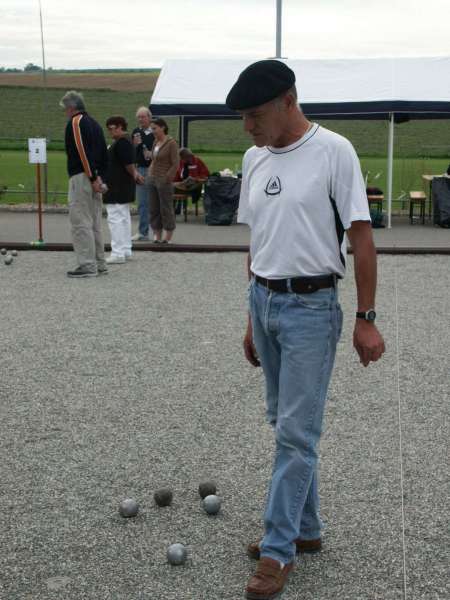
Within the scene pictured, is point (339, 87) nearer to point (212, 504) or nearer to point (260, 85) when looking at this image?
point (212, 504)

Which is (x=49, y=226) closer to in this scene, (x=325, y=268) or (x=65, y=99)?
(x=65, y=99)

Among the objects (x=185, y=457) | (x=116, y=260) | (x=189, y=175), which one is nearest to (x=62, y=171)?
(x=189, y=175)

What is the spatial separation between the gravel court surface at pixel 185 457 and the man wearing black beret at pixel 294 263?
432 millimetres

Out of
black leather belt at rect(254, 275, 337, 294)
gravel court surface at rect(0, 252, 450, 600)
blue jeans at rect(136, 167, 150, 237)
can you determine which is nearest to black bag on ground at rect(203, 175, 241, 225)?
blue jeans at rect(136, 167, 150, 237)

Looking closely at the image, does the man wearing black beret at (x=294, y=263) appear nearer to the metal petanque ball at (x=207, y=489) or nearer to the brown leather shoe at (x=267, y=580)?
the brown leather shoe at (x=267, y=580)

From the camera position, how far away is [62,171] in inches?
1441

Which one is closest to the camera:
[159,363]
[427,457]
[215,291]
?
[427,457]

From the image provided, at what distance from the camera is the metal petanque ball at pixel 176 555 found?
4152 millimetres

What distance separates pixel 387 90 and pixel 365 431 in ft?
44.2

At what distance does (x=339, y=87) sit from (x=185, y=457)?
14543 mm

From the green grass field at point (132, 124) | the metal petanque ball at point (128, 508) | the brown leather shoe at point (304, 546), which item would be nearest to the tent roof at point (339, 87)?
the metal petanque ball at point (128, 508)

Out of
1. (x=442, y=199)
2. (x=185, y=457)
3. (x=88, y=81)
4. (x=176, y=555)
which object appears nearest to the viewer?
(x=176, y=555)

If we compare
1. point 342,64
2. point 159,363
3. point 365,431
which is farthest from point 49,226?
point 365,431

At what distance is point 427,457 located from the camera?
5555mm
